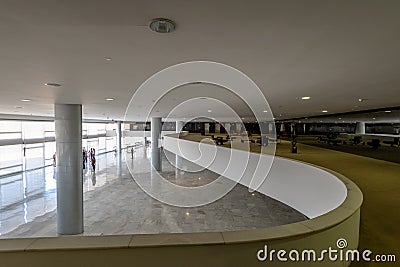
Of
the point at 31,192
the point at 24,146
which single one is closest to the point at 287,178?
the point at 31,192

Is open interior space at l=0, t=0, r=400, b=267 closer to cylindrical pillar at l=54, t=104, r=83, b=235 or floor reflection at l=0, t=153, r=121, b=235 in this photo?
cylindrical pillar at l=54, t=104, r=83, b=235

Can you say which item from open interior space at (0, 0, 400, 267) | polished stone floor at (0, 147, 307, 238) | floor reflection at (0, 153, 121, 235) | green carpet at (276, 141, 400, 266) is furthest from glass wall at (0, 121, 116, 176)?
green carpet at (276, 141, 400, 266)

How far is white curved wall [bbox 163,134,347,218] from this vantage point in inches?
174

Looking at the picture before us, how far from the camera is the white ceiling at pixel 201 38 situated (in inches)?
65.2

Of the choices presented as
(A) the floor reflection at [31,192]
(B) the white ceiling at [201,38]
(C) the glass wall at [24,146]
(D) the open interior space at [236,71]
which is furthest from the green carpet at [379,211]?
(C) the glass wall at [24,146]

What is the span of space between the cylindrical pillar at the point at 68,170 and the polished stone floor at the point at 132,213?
72 centimetres

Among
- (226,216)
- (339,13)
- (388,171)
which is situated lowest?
(226,216)

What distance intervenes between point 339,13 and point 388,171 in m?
7.15

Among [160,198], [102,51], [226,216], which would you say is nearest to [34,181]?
[160,198]

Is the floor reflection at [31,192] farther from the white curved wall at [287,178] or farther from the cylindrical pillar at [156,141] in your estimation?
the white curved wall at [287,178]

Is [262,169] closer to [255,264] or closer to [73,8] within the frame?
[255,264]

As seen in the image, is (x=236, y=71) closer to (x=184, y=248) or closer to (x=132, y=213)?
(x=184, y=248)

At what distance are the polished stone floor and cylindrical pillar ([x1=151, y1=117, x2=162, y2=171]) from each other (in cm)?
260

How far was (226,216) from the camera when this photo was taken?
1018 cm
